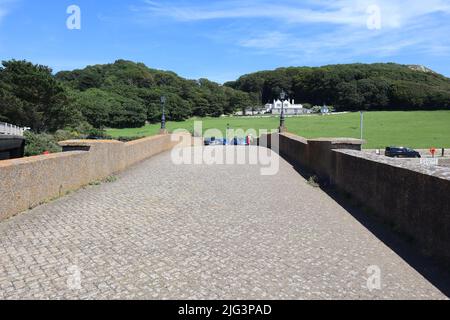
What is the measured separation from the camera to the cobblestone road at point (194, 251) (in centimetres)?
443

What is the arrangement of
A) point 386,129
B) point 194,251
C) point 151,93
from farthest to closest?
point 151,93 < point 386,129 < point 194,251

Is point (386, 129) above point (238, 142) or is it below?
above

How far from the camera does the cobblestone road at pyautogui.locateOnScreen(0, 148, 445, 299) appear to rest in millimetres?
4434

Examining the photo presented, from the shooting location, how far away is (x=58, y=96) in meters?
61.7

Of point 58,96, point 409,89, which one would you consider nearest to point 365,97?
point 409,89

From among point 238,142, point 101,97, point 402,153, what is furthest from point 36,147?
point 101,97

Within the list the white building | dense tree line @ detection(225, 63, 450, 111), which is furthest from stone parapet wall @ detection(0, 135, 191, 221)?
the white building

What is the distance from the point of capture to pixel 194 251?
5766mm

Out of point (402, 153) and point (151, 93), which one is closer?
point (402, 153)

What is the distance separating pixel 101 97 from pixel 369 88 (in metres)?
99.9

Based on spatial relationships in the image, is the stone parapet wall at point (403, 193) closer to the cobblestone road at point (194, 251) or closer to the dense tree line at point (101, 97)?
the cobblestone road at point (194, 251)

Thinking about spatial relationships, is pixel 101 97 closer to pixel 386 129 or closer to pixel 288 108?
pixel 386 129

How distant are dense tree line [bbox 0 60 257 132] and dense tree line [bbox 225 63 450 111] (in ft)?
86.8
